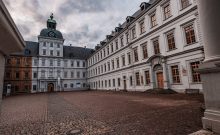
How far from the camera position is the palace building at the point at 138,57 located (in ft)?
52.1

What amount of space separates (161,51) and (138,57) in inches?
207

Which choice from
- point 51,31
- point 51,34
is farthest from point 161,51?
point 51,31

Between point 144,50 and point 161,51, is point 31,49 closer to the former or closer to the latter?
point 144,50

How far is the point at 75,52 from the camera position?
55344 mm

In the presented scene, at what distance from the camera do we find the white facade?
50.6 ft

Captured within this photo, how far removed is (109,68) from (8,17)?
112 feet

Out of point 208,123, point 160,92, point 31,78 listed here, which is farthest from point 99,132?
point 31,78

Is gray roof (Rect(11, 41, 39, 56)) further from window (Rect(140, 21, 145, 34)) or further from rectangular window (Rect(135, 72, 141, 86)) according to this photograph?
window (Rect(140, 21, 145, 34))

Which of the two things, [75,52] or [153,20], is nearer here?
[153,20]

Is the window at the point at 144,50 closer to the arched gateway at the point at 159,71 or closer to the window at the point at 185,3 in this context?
the arched gateway at the point at 159,71

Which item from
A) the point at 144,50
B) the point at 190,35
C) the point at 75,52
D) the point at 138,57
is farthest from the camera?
the point at 75,52

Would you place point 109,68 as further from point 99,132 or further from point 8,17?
point 8,17

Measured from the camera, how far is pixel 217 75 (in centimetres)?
378

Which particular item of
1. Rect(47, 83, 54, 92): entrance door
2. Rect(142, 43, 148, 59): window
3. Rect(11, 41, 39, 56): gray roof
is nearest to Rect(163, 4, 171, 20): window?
Rect(142, 43, 148, 59): window
